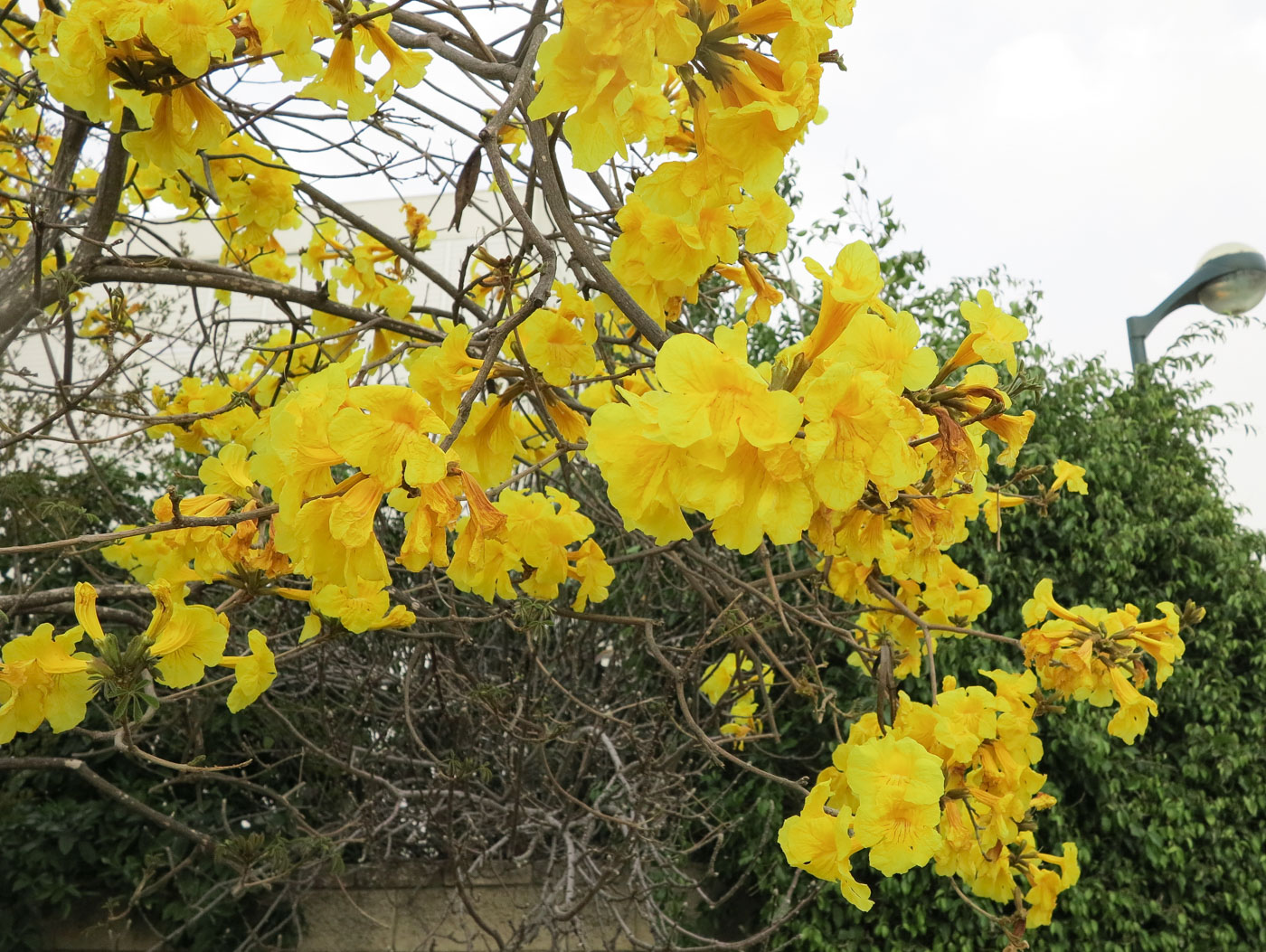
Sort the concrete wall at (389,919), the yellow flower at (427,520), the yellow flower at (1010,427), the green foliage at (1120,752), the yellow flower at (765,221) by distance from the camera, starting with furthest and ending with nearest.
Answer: the concrete wall at (389,919) < the green foliage at (1120,752) < the yellow flower at (765,221) < the yellow flower at (1010,427) < the yellow flower at (427,520)

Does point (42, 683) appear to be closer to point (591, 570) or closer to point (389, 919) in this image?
point (591, 570)

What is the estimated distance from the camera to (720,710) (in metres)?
3.07

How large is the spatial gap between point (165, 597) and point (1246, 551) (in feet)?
14.0

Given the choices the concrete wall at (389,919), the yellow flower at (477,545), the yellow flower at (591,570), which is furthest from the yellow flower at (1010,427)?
the concrete wall at (389,919)

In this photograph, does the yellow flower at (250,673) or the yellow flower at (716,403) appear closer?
the yellow flower at (716,403)

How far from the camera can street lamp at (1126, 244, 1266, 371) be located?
448 cm

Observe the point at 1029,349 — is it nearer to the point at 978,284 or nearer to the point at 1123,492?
the point at 978,284

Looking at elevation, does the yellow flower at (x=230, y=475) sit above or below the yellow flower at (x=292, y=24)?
below

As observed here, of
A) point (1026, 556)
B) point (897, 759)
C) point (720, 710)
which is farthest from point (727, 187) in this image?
point (1026, 556)

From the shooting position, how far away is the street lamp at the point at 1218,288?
448 cm

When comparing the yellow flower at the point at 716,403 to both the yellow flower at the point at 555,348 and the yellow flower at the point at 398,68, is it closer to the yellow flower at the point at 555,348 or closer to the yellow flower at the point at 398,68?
the yellow flower at the point at 555,348

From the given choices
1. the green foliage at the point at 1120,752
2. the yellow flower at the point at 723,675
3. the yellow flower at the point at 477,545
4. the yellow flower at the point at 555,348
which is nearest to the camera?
the yellow flower at the point at 477,545

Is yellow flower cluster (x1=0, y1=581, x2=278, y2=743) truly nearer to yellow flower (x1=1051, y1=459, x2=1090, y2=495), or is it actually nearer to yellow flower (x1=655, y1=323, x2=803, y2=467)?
yellow flower (x1=655, y1=323, x2=803, y2=467)

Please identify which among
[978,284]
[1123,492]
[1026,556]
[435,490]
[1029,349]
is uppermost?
[978,284]
